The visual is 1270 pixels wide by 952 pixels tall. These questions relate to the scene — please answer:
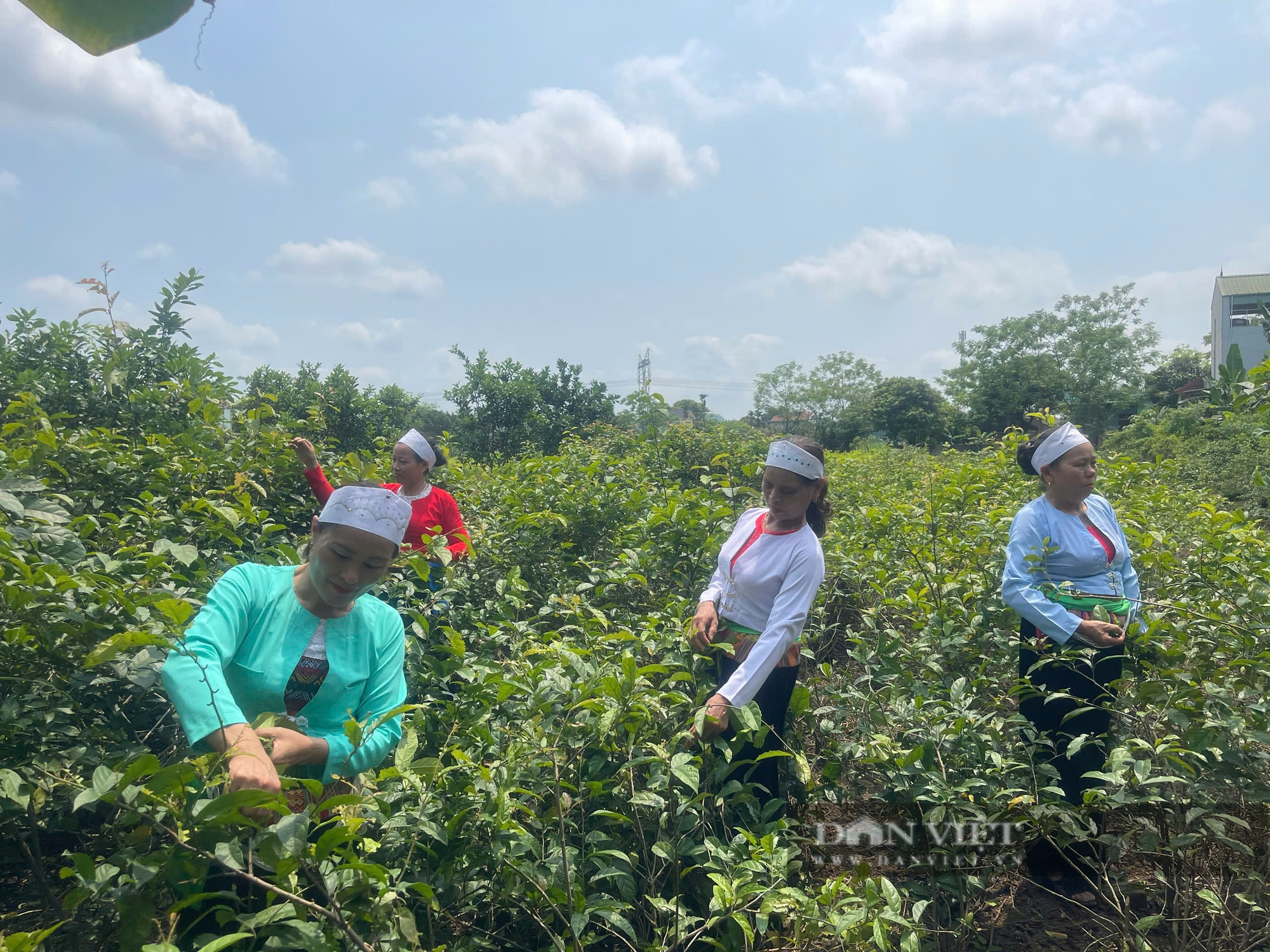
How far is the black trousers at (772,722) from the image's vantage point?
2.24 metres

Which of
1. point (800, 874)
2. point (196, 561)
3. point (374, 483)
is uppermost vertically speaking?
point (374, 483)

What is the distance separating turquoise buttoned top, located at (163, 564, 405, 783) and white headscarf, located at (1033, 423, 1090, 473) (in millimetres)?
2134

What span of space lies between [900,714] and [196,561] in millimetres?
2150

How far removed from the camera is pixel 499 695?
174cm

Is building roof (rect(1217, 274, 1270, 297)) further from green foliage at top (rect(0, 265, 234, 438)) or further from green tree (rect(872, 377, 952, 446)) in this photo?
green foliage at top (rect(0, 265, 234, 438))

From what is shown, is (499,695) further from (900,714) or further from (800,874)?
(900,714)

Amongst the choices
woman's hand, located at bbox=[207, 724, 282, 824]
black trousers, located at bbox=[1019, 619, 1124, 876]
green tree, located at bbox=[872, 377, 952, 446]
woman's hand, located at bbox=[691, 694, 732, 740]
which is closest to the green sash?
black trousers, located at bbox=[1019, 619, 1124, 876]

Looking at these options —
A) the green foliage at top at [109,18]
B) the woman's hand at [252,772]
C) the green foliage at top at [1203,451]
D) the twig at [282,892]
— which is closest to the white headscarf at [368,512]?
the woman's hand at [252,772]

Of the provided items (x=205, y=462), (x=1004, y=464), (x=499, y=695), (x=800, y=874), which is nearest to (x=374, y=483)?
(x=499, y=695)

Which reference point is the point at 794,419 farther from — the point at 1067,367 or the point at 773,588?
the point at 1067,367

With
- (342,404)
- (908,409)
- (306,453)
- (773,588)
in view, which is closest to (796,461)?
(773,588)

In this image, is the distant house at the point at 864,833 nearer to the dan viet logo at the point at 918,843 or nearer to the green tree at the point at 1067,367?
the dan viet logo at the point at 918,843

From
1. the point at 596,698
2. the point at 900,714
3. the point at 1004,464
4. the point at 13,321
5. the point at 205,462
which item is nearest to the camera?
the point at 596,698

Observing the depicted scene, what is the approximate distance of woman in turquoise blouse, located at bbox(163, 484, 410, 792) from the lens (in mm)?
1499
